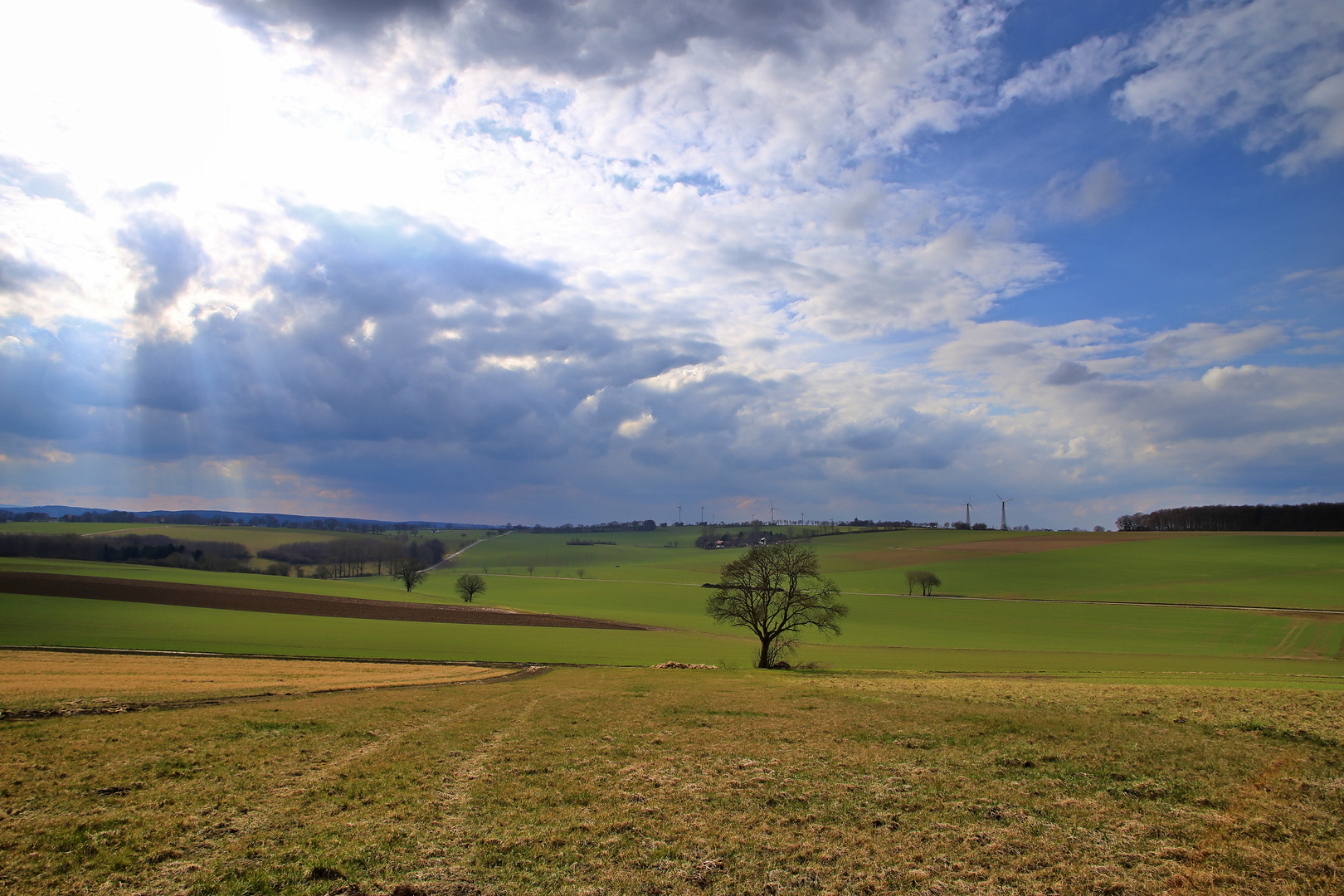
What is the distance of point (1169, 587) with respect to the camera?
8688cm

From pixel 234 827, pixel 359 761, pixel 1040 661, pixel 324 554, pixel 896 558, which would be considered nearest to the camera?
pixel 234 827

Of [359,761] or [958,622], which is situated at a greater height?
[359,761]

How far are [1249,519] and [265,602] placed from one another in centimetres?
21318

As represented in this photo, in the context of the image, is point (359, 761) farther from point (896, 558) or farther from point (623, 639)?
point (896, 558)

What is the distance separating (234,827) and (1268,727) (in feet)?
73.0

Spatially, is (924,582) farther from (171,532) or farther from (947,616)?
(171,532)

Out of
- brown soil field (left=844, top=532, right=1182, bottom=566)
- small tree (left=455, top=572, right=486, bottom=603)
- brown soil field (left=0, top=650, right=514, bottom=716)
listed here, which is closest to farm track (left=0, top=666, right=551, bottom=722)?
brown soil field (left=0, top=650, right=514, bottom=716)

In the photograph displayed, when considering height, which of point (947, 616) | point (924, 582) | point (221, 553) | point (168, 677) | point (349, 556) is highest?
point (168, 677)

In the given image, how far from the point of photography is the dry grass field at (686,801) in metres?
8.20

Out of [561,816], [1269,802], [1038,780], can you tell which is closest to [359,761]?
[561,816]

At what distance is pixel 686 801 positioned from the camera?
36.2 ft

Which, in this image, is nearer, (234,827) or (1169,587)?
(234,827)

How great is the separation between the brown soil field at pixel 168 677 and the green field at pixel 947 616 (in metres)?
6.11

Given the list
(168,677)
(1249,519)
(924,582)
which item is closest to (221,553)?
(168,677)
